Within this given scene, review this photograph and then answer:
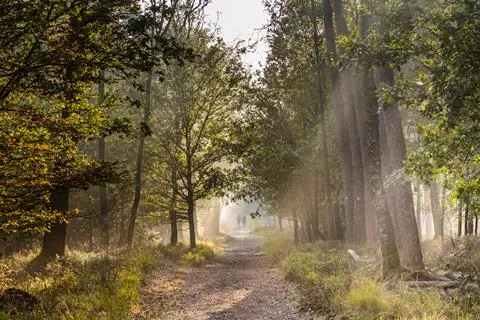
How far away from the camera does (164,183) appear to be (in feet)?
69.9

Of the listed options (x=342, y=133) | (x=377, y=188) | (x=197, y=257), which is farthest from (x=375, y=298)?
(x=197, y=257)

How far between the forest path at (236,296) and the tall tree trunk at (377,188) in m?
2.50

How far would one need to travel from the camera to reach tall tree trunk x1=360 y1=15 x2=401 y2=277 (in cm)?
969

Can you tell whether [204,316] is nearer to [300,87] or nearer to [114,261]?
[114,261]

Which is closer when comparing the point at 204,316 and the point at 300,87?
the point at 204,316

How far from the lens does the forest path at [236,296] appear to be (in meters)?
8.83

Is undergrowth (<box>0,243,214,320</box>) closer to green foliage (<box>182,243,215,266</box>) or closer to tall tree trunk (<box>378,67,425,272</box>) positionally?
green foliage (<box>182,243,215,266</box>)

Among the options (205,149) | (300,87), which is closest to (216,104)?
(205,149)

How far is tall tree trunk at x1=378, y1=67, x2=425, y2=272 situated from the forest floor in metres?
3.35

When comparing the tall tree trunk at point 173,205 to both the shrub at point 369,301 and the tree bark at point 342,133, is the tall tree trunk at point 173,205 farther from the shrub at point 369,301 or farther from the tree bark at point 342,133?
the shrub at point 369,301

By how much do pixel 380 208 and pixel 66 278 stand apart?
7.53 metres

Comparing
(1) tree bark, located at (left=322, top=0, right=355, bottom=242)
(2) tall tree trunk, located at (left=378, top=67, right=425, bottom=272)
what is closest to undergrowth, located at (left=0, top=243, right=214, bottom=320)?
(2) tall tree trunk, located at (left=378, top=67, right=425, bottom=272)

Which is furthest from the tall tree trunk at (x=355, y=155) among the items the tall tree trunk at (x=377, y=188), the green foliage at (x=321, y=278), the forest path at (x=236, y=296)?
the forest path at (x=236, y=296)

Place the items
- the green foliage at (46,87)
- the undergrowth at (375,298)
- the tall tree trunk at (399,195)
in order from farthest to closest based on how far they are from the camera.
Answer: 1. the tall tree trunk at (399,195)
2. the undergrowth at (375,298)
3. the green foliage at (46,87)
